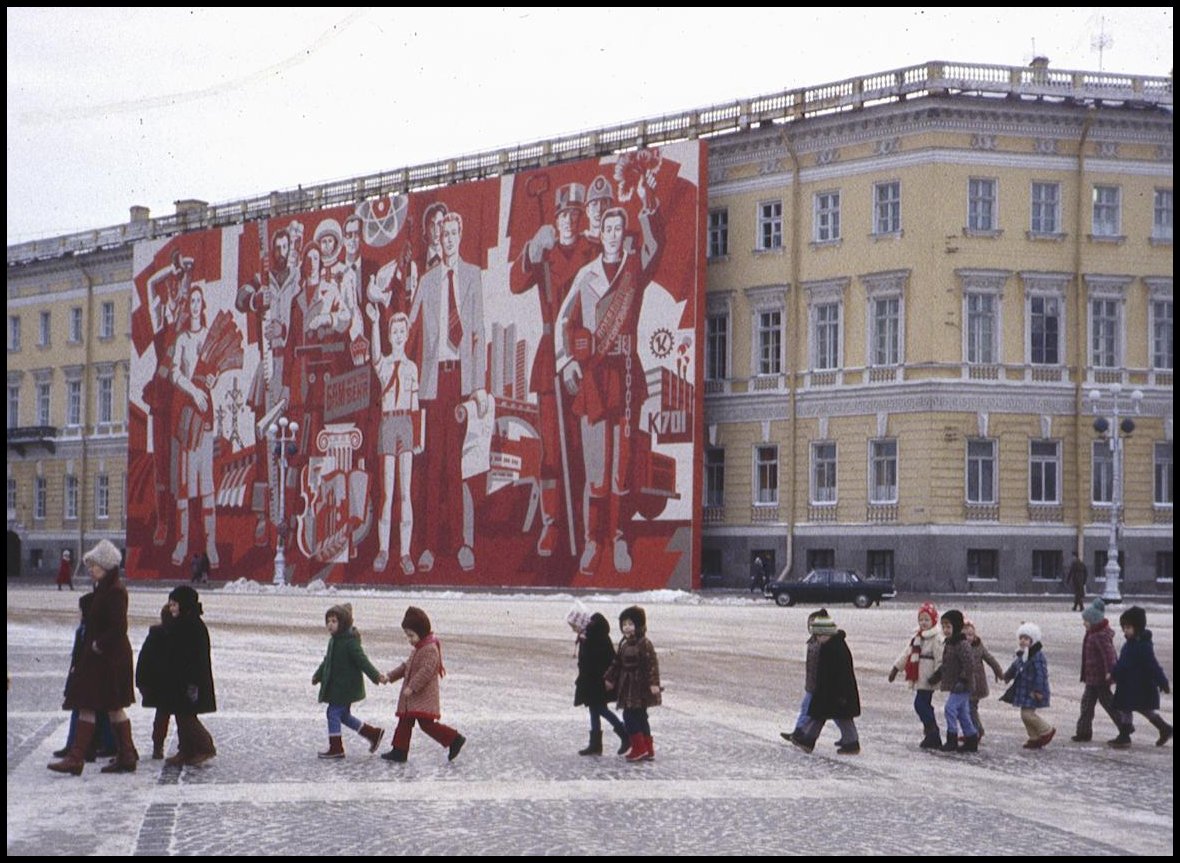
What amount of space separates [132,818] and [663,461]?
41952 millimetres

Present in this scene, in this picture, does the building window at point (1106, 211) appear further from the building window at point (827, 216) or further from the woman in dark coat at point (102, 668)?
the woman in dark coat at point (102, 668)

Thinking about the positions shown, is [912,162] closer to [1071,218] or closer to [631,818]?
[1071,218]

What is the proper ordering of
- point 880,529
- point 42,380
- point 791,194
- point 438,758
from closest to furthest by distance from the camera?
1. point 438,758
2. point 880,529
3. point 791,194
4. point 42,380

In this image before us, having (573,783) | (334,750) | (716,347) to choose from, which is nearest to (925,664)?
(573,783)

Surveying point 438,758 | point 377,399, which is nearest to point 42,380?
point 377,399

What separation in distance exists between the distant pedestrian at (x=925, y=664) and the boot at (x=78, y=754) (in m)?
7.61

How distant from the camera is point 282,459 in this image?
62.8 m

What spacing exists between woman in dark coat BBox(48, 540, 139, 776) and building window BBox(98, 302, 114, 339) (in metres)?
66.6

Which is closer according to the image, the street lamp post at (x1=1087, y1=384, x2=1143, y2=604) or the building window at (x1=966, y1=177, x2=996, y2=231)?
the street lamp post at (x1=1087, y1=384, x2=1143, y2=604)

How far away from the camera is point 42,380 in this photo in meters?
83.3

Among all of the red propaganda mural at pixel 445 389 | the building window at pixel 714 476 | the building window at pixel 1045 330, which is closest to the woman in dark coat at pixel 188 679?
the red propaganda mural at pixel 445 389

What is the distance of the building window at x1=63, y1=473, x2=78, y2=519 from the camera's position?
264ft

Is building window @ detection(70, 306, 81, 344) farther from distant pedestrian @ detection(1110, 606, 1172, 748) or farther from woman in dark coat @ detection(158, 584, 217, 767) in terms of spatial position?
distant pedestrian @ detection(1110, 606, 1172, 748)

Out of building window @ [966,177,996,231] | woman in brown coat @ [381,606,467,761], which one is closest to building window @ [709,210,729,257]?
building window @ [966,177,996,231]
